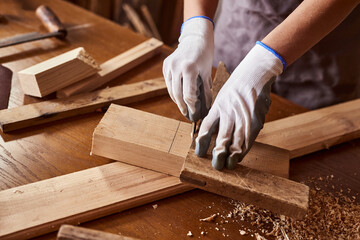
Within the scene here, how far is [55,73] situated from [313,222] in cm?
114

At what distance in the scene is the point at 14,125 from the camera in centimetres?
131

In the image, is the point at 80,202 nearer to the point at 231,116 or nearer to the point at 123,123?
the point at 123,123

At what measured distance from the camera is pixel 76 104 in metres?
1.44

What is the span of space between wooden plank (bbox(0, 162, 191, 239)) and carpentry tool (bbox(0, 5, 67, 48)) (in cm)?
94

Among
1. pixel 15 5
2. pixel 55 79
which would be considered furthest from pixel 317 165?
pixel 15 5

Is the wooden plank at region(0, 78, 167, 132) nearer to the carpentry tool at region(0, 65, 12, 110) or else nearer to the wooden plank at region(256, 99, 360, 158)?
the carpentry tool at region(0, 65, 12, 110)

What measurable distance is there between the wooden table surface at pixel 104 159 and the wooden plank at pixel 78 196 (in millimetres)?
38

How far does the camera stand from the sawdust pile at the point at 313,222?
3.61 feet

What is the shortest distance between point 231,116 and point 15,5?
5.48 feet

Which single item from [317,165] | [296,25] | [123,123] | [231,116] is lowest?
[317,165]

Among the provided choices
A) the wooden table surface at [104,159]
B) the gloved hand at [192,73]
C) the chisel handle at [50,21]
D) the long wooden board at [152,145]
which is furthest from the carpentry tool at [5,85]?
the gloved hand at [192,73]

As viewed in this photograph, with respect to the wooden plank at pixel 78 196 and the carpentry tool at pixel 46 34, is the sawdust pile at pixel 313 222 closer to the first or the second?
the wooden plank at pixel 78 196

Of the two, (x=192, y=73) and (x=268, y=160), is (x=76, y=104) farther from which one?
(x=268, y=160)

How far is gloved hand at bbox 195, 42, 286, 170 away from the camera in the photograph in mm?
1088
